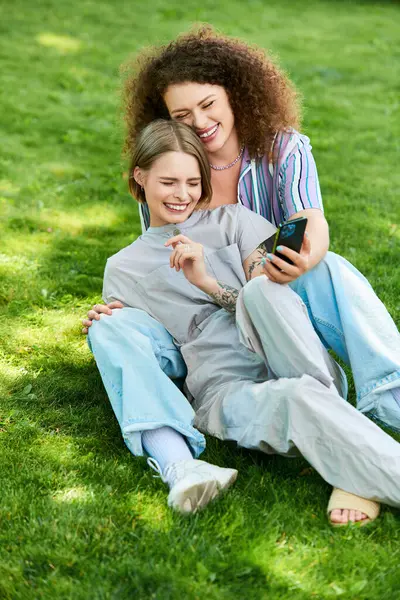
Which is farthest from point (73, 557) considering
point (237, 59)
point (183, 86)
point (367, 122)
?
point (367, 122)

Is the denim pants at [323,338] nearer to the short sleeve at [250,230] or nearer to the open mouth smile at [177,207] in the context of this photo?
the short sleeve at [250,230]

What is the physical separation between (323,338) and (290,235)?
0.60m

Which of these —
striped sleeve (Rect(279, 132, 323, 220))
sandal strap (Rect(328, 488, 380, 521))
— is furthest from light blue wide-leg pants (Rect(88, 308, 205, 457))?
striped sleeve (Rect(279, 132, 323, 220))

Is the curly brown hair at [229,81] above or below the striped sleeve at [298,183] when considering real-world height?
above

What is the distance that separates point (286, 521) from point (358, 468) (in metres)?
0.30

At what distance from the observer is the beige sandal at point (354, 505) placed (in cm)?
270

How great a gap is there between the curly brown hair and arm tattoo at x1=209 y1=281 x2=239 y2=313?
0.83 meters

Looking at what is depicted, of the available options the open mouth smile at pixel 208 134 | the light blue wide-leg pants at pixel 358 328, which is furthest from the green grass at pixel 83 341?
the open mouth smile at pixel 208 134

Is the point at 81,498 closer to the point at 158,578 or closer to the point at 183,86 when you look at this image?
the point at 158,578

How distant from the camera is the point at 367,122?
8.04m

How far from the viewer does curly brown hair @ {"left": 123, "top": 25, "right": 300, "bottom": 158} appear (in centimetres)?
387

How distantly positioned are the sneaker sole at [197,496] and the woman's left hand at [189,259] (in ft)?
3.08

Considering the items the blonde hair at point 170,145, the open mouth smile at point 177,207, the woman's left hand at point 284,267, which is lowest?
the woman's left hand at point 284,267

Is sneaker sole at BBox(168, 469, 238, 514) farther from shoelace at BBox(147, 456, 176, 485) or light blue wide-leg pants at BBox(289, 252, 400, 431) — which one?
light blue wide-leg pants at BBox(289, 252, 400, 431)
